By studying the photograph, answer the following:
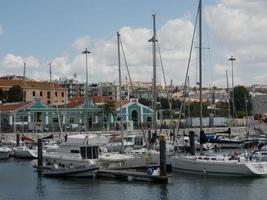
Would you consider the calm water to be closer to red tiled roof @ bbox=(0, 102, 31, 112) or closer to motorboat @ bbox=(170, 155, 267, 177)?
motorboat @ bbox=(170, 155, 267, 177)

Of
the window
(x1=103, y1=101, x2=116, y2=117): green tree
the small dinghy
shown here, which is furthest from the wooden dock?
(x1=103, y1=101, x2=116, y2=117): green tree

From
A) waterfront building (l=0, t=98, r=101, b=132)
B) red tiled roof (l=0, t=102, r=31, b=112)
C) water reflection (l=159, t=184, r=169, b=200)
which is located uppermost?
red tiled roof (l=0, t=102, r=31, b=112)

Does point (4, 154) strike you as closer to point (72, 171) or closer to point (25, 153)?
point (25, 153)

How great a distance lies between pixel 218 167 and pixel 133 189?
8.53 m

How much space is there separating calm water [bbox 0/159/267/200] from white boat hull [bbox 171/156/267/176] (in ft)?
2.29

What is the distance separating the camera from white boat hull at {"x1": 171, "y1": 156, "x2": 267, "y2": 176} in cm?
4416

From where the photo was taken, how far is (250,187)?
4066 centimetres

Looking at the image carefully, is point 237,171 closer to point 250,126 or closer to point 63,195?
point 63,195

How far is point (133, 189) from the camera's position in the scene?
132ft

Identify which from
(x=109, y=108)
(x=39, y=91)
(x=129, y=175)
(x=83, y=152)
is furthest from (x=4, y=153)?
(x=39, y=91)

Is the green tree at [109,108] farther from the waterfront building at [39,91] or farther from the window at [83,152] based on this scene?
the window at [83,152]

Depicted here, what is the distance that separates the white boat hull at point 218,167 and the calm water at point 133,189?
70 cm

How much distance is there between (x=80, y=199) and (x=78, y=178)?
9.15m

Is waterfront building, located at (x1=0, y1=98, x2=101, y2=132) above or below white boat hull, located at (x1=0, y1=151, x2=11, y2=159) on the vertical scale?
above
